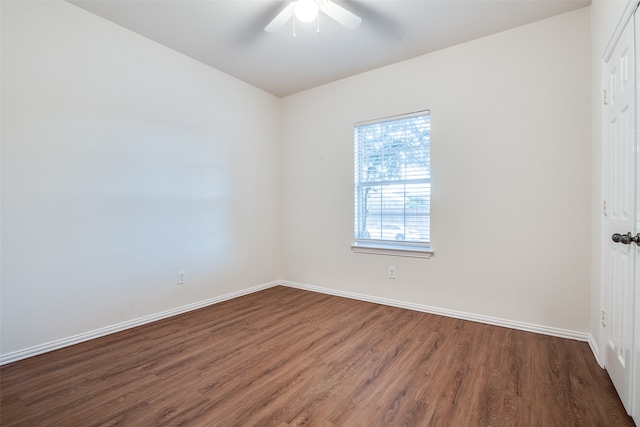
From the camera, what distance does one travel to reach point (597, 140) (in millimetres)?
2207

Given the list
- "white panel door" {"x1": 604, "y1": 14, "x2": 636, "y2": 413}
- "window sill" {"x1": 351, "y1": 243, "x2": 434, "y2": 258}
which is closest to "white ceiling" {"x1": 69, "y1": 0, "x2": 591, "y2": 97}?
"white panel door" {"x1": 604, "y1": 14, "x2": 636, "y2": 413}

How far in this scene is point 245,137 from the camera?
394 cm

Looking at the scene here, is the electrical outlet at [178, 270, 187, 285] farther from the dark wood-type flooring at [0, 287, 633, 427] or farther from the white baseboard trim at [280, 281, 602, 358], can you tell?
the white baseboard trim at [280, 281, 602, 358]

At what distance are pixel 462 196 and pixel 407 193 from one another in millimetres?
581

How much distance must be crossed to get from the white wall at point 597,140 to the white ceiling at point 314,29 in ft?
1.23

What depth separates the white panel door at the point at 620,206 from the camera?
5.08 feet

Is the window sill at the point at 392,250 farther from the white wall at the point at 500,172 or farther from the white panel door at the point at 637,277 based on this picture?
the white panel door at the point at 637,277

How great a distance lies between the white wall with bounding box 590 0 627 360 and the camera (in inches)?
81.9

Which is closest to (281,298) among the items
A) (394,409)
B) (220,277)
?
(220,277)

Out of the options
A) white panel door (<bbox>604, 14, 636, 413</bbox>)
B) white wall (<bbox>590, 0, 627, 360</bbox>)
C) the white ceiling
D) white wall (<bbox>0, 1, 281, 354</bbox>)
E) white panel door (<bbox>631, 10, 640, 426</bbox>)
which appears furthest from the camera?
the white ceiling

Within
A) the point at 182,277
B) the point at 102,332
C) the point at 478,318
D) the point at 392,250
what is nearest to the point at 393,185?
the point at 392,250

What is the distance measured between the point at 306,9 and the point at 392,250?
2463 mm

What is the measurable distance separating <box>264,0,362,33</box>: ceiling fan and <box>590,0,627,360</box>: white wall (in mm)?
1669

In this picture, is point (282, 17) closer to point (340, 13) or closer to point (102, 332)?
point (340, 13)
